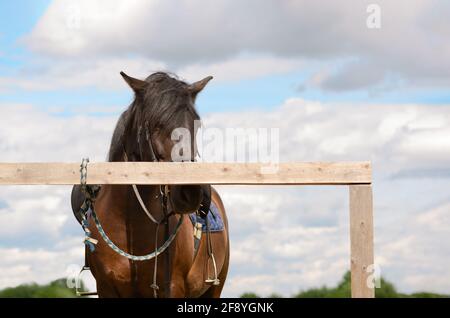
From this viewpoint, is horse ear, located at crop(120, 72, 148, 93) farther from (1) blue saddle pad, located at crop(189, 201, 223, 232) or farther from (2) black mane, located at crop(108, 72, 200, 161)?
(1) blue saddle pad, located at crop(189, 201, 223, 232)

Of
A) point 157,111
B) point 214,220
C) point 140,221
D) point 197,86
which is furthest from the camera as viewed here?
point 214,220

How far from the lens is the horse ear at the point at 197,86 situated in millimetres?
7125

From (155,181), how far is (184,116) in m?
1.06

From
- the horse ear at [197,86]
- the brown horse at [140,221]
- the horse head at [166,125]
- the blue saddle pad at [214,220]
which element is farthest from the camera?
the blue saddle pad at [214,220]

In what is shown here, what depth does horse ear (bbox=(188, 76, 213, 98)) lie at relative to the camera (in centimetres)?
712

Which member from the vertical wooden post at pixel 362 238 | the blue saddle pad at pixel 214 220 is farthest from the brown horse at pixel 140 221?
the vertical wooden post at pixel 362 238

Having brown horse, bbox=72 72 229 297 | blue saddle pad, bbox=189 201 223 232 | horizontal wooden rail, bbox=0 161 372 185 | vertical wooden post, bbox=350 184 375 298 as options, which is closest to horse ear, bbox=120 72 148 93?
brown horse, bbox=72 72 229 297

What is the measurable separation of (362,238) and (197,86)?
257 centimetres

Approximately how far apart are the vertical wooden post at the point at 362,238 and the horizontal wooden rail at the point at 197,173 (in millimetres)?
160

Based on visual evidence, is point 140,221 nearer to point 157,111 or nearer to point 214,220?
point 157,111

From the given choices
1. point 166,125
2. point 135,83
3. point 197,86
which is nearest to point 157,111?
point 166,125

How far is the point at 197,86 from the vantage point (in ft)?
23.8

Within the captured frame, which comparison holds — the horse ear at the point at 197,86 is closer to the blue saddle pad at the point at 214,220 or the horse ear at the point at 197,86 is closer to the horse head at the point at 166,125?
the horse head at the point at 166,125
